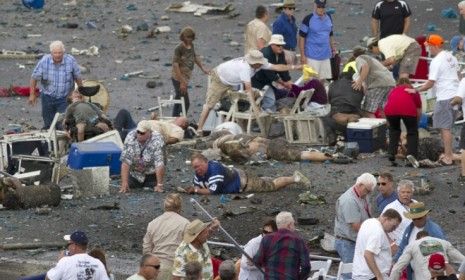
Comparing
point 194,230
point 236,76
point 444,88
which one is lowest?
point 236,76

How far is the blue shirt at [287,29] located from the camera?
28956 millimetres

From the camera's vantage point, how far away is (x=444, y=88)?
23.8m

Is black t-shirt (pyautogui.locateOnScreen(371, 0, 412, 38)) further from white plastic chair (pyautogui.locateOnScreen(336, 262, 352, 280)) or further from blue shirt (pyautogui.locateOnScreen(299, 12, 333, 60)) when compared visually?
white plastic chair (pyautogui.locateOnScreen(336, 262, 352, 280))

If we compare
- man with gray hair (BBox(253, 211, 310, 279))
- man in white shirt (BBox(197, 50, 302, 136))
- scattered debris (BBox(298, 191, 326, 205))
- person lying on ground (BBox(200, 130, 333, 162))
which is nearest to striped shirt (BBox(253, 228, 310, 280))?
man with gray hair (BBox(253, 211, 310, 279))

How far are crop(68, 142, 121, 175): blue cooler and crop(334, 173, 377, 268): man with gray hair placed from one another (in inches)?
203

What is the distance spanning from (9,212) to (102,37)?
16129mm

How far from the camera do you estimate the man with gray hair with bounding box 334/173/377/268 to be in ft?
59.7

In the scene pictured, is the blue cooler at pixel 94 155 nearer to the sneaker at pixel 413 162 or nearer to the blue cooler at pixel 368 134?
the blue cooler at pixel 368 134

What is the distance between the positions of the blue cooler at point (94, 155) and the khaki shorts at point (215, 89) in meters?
2.99

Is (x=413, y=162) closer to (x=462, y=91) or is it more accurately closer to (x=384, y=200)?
(x=462, y=91)

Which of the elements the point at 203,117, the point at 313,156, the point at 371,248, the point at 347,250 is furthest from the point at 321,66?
the point at 371,248

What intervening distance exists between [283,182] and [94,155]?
238 centimetres

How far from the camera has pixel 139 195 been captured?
22.3 m

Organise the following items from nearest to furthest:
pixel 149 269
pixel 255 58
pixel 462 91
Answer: pixel 149 269, pixel 462 91, pixel 255 58
